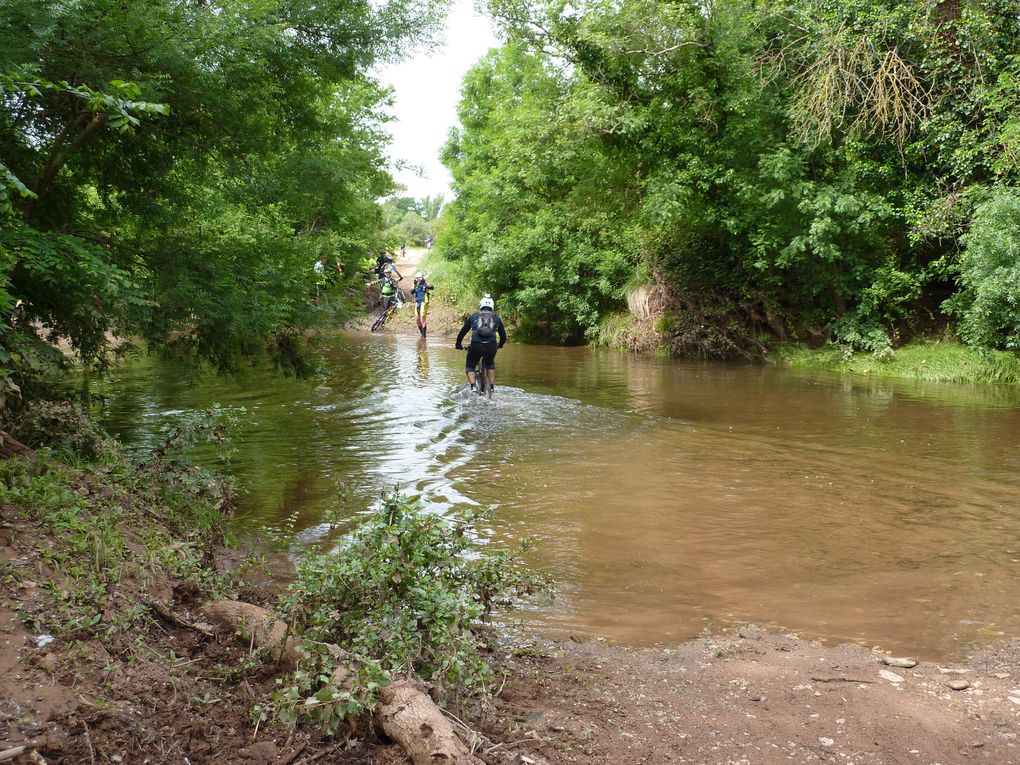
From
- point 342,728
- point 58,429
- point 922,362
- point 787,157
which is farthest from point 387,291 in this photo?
point 342,728

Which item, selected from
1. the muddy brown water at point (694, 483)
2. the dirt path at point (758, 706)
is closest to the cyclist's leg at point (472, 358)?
the muddy brown water at point (694, 483)

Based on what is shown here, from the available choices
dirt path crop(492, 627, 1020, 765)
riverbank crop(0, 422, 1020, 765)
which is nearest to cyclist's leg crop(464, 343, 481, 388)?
riverbank crop(0, 422, 1020, 765)

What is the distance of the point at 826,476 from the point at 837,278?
14163mm

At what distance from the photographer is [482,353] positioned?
14.8 metres

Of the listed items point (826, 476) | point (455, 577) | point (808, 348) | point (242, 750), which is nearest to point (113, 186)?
point (455, 577)

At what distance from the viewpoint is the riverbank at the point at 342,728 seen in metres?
3.28

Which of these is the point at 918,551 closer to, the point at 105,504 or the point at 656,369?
the point at 105,504

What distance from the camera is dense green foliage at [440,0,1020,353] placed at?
18.3 metres

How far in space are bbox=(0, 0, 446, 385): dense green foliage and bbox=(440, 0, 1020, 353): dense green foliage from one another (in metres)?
12.1

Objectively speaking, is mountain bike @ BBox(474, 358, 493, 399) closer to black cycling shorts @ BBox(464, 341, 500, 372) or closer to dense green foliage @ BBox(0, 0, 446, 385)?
black cycling shorts @ BBox(464, 341, 500, 372)

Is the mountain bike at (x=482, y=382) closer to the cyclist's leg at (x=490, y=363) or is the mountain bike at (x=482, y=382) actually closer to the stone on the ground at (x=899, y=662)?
the cyclist's leg at (x=490, y=363)

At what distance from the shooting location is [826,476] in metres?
9.53

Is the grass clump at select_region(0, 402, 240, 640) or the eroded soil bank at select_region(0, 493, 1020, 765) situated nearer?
the eroded soil bank at select_region(0, 493, 1020, 765)

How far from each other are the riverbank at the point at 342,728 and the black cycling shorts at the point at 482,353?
9647 mm
